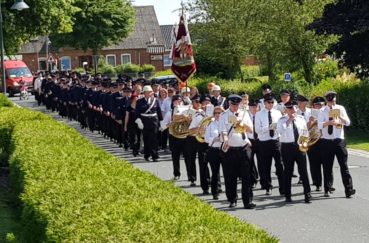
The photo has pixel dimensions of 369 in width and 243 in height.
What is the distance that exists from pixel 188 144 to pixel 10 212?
4.15m

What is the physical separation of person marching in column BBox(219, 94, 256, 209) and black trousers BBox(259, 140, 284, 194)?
148 cm

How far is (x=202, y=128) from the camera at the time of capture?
15.5 metres

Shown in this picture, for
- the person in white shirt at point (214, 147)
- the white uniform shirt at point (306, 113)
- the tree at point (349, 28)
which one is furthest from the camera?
the tree at point (349, 28)

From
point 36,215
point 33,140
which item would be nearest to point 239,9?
point 33,140

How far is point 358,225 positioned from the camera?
1238cm

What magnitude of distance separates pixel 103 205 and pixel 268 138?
287 inches

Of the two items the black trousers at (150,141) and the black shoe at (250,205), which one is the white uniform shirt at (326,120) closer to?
the black shoe at (250,205)

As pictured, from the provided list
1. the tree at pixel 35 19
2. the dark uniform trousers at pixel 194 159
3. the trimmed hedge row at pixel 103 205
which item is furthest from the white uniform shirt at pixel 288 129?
the tree at pixel 35 19

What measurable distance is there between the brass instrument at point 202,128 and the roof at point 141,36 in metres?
71.7

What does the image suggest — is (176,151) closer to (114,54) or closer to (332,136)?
(332,136)

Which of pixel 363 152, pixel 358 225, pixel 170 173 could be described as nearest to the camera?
pixel 358 225

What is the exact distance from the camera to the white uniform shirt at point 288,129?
1461 centimetres

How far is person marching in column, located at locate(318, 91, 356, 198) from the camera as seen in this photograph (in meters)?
14.9

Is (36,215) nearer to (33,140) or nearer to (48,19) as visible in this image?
(33,140)
